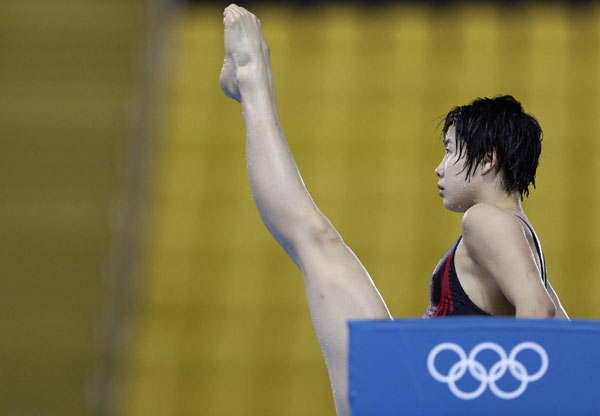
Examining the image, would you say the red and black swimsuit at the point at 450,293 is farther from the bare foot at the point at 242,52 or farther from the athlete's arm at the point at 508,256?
the bare foot at the point at 242,52

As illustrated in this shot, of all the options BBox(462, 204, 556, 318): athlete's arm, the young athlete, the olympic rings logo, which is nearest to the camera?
the olympic rings logo

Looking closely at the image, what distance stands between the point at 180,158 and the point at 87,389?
53.6 inches

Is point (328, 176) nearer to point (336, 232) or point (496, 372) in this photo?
point (336, 232)

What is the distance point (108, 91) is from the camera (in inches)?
200

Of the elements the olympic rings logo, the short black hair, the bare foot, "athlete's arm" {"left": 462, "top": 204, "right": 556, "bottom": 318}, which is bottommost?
the olympic rings logo

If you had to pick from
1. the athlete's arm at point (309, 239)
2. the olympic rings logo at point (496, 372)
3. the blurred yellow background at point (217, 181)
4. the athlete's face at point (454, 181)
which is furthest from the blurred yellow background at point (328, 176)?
the olympic rings logo at point (496, 372)

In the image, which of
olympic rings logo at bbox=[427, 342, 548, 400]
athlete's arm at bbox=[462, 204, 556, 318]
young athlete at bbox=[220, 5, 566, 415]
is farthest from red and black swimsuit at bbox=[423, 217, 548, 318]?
olympic rings logo at bbox=[427, 342, 548, 400]

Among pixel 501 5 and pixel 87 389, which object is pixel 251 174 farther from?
pixel 501 5

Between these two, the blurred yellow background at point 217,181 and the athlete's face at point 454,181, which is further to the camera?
the blurred yellow background at point 217,181

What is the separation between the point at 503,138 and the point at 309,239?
1.50ft

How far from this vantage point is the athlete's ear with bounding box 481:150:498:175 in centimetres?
179

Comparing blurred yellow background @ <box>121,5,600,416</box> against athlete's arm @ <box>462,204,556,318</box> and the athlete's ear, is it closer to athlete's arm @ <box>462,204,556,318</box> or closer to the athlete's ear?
the athlete's ear

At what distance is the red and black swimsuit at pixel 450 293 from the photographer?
1.79m

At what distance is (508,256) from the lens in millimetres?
1569
